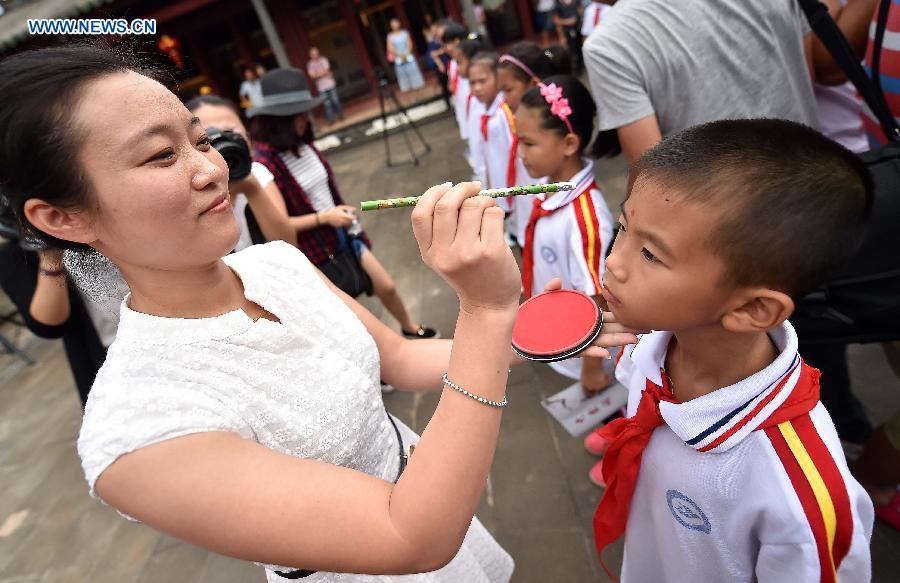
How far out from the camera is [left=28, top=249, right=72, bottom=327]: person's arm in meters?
2.04

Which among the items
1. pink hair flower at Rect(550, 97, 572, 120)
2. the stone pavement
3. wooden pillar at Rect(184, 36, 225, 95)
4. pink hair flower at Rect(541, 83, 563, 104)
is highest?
wooden pillar at Rect(184, 36, 225, 95)

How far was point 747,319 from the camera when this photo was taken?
3.21ft

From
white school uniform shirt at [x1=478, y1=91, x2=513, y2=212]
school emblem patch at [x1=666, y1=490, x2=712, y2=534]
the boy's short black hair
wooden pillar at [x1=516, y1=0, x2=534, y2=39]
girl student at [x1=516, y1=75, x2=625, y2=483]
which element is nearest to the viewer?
the boy's short black hair

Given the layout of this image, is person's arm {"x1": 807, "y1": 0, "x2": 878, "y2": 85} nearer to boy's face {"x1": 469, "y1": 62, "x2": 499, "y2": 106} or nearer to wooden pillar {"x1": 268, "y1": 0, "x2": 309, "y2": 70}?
boy's face {"x1": 469, "y1": 62, "x2": 499, "y2": 106}

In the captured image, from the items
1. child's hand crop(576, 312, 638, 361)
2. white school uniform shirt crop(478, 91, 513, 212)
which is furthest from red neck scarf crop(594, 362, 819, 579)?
white school uniform shirt crop(478, 91, 513, 212)

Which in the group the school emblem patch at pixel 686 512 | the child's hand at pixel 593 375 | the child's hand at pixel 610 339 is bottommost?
the child's hand at pixel 593 375

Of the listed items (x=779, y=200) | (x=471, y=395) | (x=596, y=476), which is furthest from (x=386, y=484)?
(x=596, y=476)

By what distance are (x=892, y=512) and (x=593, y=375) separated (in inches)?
44.3

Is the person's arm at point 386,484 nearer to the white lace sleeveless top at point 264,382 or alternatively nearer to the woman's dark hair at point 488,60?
the white lace sleeveless top at point 264,382

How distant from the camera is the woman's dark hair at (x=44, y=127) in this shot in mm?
887

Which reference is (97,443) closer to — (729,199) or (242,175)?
(729,199)

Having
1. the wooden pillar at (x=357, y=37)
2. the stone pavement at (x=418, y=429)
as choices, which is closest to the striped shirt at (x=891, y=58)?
the stone pavement at (x=418, y=429)

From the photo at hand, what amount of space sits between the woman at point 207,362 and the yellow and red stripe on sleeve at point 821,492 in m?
0.37

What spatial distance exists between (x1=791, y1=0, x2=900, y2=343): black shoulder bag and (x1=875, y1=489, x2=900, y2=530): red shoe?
83 cm
